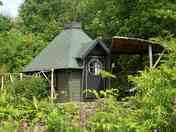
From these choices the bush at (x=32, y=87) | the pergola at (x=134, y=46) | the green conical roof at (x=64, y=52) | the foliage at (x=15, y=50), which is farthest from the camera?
the foliage at (x=15, y=50)

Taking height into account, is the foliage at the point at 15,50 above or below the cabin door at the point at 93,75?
above

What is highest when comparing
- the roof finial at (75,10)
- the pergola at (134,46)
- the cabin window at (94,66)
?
the roof finial at (75,10)

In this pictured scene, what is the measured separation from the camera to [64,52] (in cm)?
2291

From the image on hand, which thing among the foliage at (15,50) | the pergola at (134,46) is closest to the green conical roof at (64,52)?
the pergola at (134,46)

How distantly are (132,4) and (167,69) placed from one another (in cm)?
2220

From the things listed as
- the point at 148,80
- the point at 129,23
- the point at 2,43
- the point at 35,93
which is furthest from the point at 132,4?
the point at 148,80

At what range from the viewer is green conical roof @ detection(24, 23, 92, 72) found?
72.5 feet

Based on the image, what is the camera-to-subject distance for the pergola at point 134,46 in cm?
1823

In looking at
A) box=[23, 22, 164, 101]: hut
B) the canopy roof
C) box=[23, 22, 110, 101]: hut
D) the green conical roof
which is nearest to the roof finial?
the green conical roof

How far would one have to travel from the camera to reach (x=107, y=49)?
22.3 m

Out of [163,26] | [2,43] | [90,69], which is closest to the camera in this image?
[90,69]

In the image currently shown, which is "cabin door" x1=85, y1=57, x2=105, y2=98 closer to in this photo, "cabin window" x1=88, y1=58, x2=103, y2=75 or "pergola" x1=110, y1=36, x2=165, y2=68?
"cabin window" x1=88, y1=58, x2=103, y2=75

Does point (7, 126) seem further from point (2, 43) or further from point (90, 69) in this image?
point (2, 43)

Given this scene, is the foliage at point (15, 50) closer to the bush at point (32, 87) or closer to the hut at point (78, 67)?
the hut at point (78, 67)
